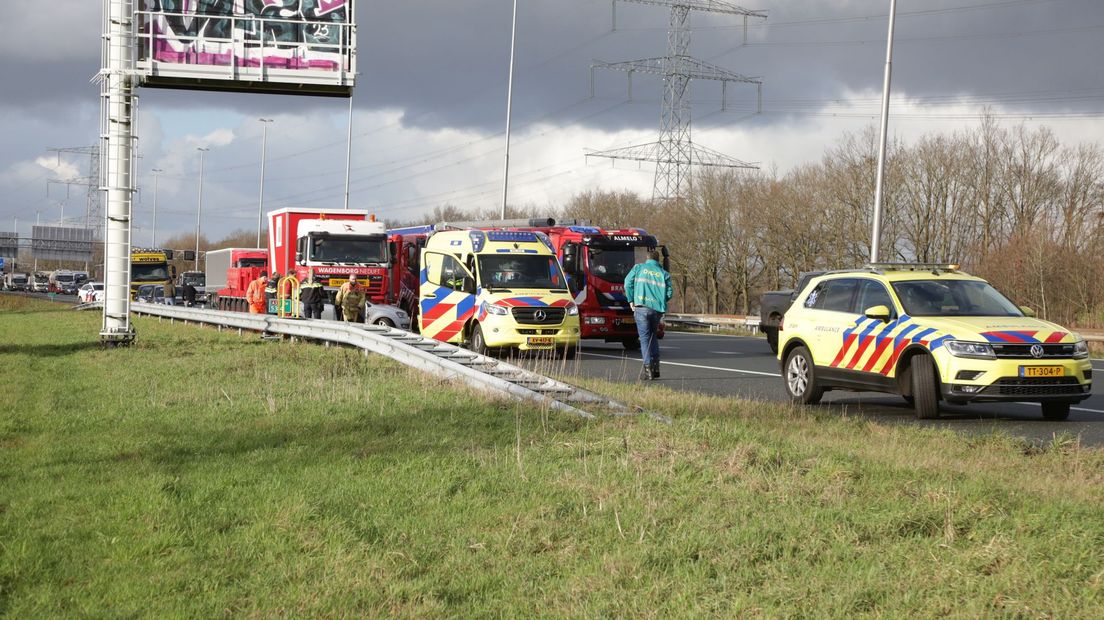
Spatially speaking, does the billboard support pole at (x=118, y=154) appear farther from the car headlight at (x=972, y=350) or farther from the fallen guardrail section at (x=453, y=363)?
the car headlight at (x=972, y=350)

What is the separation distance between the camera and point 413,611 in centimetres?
503

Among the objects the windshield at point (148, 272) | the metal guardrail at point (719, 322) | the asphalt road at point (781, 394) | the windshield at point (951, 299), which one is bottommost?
the metal guardrail at point (719, 322)

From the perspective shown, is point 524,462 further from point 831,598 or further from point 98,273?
point 98,273

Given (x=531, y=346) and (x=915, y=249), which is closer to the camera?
(x=531, y=346)

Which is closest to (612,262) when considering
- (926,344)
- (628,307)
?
(628,307)

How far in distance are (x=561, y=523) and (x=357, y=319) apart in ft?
60.1

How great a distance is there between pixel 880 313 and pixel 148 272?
149ft

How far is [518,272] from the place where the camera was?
2123 cm

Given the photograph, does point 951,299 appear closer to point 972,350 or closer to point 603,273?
point 972,350

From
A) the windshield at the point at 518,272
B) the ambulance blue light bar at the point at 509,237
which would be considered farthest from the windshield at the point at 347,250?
the windshield at the point at 518,272

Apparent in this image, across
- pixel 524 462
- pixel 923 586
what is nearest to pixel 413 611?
pixel 923 586

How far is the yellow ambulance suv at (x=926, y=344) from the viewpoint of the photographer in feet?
38.3

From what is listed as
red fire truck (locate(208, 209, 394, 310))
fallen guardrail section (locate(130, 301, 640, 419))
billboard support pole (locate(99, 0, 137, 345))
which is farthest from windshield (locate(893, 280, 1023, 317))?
red fire truck (locate(208, 209, 394, 310))

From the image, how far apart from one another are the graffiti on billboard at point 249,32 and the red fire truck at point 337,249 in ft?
21.5
